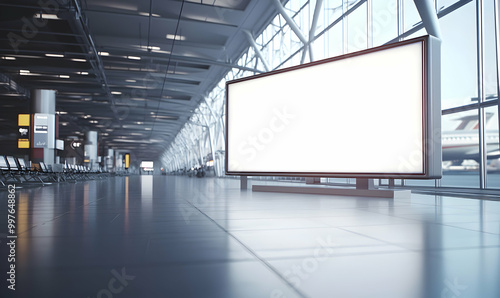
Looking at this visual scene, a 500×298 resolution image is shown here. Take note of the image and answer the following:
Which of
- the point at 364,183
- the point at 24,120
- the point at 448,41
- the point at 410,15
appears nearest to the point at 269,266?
the point at 364,183

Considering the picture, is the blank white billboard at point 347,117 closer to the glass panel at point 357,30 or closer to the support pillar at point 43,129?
the glass panel at point 357,30

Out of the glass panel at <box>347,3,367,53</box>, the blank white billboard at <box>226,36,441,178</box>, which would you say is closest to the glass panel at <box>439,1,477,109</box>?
the glass panel at <box>347,3,367,53</box>

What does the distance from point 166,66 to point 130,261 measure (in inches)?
1007

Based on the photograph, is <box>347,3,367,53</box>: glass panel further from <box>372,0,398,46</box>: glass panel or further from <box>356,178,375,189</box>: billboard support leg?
<box>356,178,375,189</box>: billboard support leg

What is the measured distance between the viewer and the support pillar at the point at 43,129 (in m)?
22.6

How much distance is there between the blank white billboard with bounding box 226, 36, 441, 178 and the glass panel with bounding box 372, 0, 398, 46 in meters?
5.13

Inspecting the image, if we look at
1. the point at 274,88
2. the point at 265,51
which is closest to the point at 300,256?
the point at 274,88

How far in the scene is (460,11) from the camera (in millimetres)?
9938

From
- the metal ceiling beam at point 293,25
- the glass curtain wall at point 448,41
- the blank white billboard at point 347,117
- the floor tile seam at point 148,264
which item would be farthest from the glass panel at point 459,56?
the floor tile seam at point 148,264

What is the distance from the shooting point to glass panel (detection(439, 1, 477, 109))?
9.92 m

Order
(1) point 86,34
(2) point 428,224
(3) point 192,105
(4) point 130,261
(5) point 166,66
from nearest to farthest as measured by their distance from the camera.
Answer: (4) point 130,261, (2) point 428,224, (1) point 86,34, (5) point 166,66, (3) point 192,105

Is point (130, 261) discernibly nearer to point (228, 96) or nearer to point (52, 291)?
point (52, 291)

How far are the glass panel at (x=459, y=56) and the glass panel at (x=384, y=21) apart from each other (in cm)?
159

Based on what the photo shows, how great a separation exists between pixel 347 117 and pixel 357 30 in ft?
23.5
